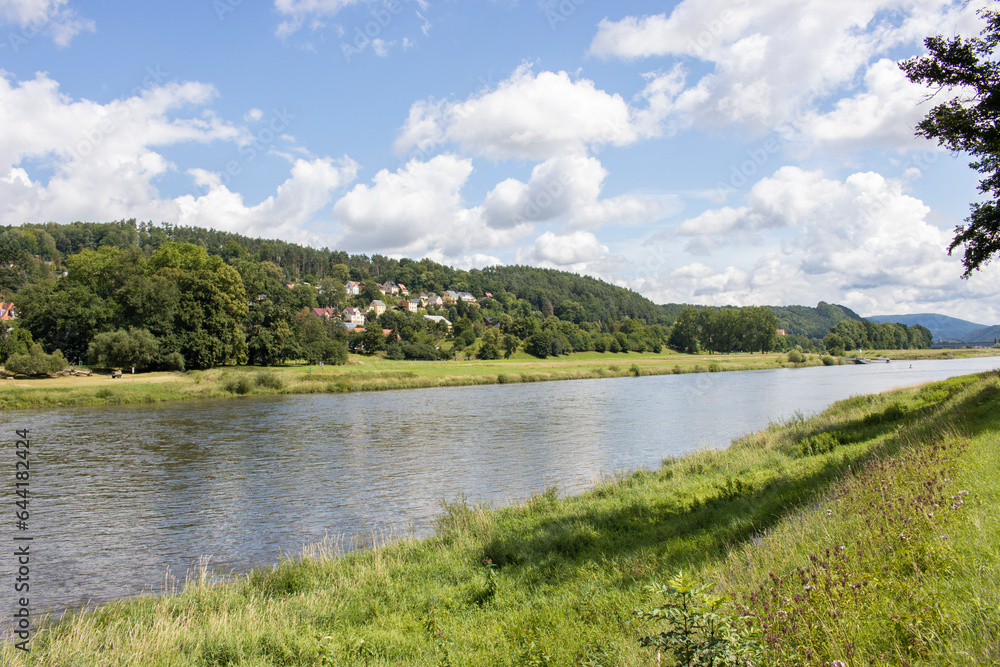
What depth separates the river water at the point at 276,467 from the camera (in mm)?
13836

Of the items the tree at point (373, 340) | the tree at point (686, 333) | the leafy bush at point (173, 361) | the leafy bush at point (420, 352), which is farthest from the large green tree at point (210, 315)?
the tree at point (686, 333)

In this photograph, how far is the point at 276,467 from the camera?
2339 cm

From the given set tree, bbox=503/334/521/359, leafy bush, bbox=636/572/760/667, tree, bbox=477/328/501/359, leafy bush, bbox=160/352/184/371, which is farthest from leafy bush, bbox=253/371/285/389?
tree, bbox=503/334/521/359

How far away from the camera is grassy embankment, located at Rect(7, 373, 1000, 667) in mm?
4590

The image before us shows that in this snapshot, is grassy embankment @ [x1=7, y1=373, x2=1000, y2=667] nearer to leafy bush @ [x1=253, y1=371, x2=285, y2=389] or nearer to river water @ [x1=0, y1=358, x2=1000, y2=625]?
river water @ [x1=0, y1=358, x2=1000, y2=625]

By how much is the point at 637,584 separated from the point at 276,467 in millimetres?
19446

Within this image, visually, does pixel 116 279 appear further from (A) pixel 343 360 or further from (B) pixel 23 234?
(B) pixel 23 234

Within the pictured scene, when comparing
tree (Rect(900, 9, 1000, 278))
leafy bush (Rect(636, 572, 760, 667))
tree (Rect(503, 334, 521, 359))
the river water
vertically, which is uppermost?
tree (Rect(900, 9, 1000, 278))

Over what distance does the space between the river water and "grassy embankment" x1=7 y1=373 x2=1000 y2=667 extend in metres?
3.03

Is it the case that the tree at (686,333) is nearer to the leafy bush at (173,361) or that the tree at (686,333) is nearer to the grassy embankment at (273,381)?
the grassy embankment at (273,381)

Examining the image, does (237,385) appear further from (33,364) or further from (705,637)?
(705,637)

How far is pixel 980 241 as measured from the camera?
19.6m

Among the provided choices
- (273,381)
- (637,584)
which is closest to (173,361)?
(273,381)

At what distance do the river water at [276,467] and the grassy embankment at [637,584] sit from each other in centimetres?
303
